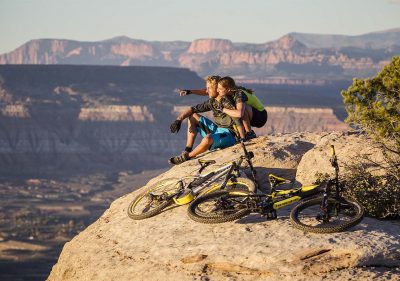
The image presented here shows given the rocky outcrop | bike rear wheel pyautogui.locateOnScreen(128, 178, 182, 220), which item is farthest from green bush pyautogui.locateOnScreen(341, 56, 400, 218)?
bike rear wheel pyautogui.locateOnScreen(128, 178, 182, 220)

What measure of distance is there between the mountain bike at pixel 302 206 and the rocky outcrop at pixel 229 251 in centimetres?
15

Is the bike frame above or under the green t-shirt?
under

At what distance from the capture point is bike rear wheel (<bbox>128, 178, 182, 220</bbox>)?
14.0 m

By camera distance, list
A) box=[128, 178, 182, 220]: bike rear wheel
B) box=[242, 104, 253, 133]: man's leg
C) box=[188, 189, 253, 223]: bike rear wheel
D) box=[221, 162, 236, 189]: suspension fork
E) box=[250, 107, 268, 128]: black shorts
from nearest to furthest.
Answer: box=[188, 189, 253, 223]: bike rear wheel
box=[221, 162, 236, 189]: suspension fork
box=[128, 178, 182, 220]: bike rear wheel
box=[242, 104, 253, 133]: man's leg
box=[250, 107, 268, 128]: black shorts

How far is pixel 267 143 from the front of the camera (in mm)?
16703

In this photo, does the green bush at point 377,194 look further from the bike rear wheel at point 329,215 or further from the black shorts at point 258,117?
the black shorts at point 258,117

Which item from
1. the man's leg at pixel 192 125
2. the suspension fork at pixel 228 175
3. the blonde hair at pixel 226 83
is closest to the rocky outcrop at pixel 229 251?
the suspension fork at pixel 228 175

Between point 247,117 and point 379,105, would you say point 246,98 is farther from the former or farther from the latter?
point 379,105

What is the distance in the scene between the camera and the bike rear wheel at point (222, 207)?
12453 mm

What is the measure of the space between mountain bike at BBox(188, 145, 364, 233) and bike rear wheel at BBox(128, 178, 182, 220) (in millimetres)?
1103

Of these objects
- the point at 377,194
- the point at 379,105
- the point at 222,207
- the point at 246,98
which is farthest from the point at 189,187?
the point at 379,105

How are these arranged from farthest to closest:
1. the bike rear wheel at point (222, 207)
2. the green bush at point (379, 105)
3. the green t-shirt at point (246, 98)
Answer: the green t-shirt at point (246, 98) < the green bush at point (379, 105) < the bike rear wheel at point (222, 207)

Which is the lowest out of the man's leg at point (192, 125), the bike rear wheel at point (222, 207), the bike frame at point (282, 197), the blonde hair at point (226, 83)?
the bike rear wheel at point (222, 207)

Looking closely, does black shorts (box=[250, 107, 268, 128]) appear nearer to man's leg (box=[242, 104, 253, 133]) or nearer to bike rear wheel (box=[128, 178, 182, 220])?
man's leg (box=[242, 104, 253, 133])
